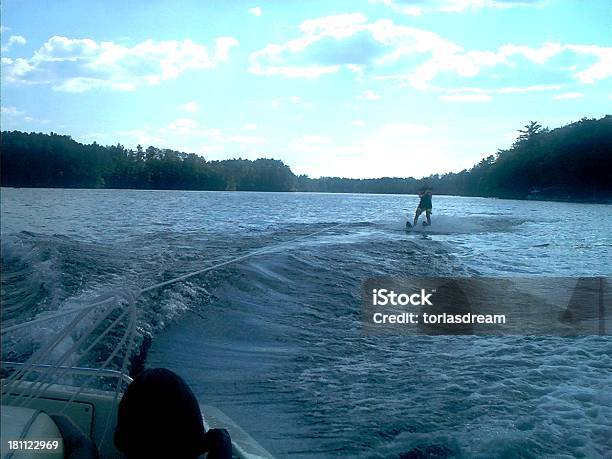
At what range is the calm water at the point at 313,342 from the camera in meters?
2.98

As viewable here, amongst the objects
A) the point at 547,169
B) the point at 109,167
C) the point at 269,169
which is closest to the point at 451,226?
the point at 547,169

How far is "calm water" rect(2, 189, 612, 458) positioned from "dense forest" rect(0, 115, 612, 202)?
266 mm

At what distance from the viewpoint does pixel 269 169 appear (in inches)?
293

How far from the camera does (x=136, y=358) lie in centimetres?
389

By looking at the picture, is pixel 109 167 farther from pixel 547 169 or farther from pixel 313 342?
pixel 547 169

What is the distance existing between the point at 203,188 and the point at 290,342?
2.38m

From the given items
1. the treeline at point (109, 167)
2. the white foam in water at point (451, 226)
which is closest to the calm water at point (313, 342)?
the treeline at point (109, 167)

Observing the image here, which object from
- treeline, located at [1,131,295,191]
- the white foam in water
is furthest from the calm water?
the white foam in water

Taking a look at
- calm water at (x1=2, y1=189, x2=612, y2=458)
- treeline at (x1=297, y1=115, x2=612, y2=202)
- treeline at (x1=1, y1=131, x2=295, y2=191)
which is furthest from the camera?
treeline at (x1=297, y1=115, x2=612, y2=202)

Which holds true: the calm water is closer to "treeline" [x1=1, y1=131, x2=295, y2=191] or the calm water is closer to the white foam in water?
"treeline" [x1=1, y1=131, x2=295, y2=191]

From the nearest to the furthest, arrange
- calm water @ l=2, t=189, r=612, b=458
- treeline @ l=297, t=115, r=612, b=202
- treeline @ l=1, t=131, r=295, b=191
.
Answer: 1. calm water @ l=2, t=189, r=612, b=458
2. treeline @ l=1, t=131, r=295, b=191
3. treeline @ l=297, t=115, r=612, b=202

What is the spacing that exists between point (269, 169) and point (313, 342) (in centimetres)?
349

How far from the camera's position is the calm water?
2.98m

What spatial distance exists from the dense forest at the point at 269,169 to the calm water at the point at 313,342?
266mm
